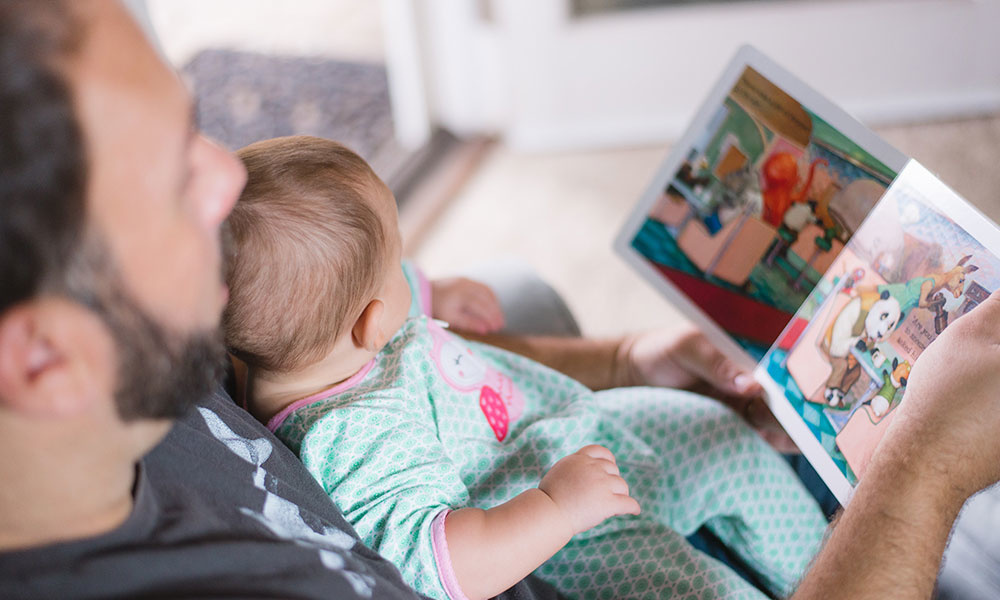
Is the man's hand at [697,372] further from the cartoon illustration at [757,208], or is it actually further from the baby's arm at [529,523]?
the baby's arm at [529,523]

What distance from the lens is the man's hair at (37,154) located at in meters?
0.47

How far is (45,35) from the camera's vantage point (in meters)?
0.49

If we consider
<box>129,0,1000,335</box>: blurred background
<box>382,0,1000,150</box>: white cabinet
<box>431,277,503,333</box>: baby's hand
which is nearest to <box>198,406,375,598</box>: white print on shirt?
<box>431,277,503,333</box>: baby's hand

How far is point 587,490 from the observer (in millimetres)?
835

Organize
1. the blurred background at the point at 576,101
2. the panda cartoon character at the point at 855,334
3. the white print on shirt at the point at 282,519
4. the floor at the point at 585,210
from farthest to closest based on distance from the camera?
the blurred background at the point at 576,101, the floor at the point at 585,210, the panda cartoon character at the point at 855,334, the white print on shirt at the point at 282,519

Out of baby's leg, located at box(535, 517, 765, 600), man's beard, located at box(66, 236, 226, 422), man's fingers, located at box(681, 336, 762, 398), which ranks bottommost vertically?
baby's leg, located at box(535, 517, 765, 600)

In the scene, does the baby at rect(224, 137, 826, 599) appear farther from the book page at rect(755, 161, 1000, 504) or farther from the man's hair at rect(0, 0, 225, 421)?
the man's hair at rect(0, 0, 225, 421)

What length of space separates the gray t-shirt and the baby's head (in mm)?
85

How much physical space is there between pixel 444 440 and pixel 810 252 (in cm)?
52

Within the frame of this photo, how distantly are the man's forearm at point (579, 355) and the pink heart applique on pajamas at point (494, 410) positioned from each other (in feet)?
0.54

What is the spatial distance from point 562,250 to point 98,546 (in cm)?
179

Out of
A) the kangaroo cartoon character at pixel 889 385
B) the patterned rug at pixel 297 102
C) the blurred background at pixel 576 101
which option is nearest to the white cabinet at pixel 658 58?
the blurred background at pixel 576 101

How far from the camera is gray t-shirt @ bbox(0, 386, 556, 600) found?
564 millimetres

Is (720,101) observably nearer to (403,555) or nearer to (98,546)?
(403,555)
